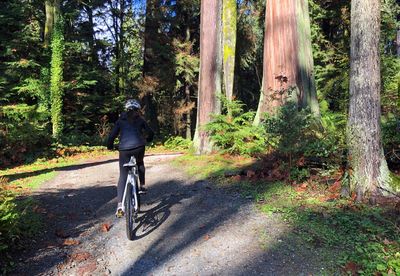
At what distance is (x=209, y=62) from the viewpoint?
1241 centimetres

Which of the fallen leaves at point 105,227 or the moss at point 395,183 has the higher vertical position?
the moss at point 395,183

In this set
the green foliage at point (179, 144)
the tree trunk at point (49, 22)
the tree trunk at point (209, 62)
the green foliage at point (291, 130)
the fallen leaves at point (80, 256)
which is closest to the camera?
the fallen leaves at point (80, 256)

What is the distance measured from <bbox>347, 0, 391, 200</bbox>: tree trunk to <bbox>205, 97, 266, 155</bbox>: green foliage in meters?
4.44

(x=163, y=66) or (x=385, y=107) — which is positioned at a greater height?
(x=163, y=66)

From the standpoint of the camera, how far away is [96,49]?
26.7 meters

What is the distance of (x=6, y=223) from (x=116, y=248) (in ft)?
4.99

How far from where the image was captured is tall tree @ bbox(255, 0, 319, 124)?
1177 centimetres

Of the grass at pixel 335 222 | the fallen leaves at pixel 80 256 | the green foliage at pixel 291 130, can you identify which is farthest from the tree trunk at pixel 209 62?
the fallen leaves at pixel 80 256

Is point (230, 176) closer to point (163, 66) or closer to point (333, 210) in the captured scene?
point (333, 210)

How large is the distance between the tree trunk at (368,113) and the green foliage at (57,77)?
17297 mm

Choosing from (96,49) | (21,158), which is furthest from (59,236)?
(96,49)

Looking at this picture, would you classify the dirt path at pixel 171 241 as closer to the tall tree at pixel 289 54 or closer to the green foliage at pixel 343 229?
the green foliage at pixel 343 229

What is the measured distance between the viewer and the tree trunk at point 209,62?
12305mm

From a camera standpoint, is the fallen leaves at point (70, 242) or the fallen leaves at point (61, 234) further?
the fallen leaves at point (61, 234)
